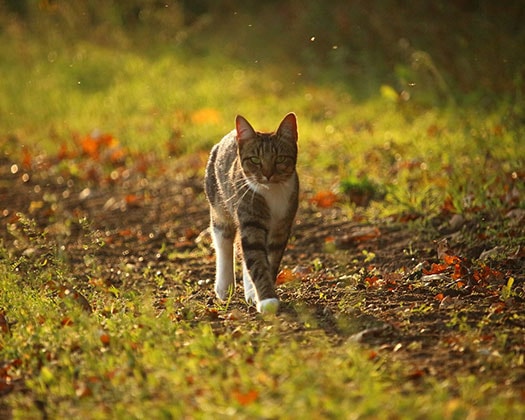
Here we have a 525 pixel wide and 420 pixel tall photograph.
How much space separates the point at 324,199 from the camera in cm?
740

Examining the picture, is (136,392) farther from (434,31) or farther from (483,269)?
(434,31)

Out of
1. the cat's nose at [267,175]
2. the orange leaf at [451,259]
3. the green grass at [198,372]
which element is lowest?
the orange leaf at [451,259]

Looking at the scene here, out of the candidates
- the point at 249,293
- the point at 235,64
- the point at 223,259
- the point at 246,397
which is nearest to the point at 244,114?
the point at 235,64

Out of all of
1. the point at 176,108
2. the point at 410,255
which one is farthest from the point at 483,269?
the point at 176,108

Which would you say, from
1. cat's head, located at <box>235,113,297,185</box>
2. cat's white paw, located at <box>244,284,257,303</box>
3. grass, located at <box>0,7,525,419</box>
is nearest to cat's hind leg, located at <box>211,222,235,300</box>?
cat's white paw, located at <box>244,284,257,303</box>

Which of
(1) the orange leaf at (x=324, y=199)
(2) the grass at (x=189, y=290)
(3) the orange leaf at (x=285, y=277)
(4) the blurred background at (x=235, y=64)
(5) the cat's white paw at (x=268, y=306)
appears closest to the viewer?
(2) the grass at (x=189, y=290)

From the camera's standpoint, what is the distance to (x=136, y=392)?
3.54 meters

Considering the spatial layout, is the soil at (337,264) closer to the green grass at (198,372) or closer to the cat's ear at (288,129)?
the green grass at (198,372)

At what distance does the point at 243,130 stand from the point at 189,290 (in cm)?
100

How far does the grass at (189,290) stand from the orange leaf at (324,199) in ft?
0.39

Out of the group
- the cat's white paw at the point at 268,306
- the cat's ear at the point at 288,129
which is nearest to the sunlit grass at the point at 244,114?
the cat's ear at the point at 288,129

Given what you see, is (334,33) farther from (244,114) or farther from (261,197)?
(261,197)

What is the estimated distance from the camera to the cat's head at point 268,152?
519 cm

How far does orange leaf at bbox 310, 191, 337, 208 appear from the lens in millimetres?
7344
